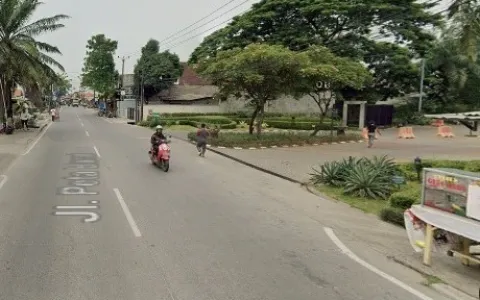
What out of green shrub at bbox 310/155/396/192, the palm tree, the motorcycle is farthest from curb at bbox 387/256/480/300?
the palm tree

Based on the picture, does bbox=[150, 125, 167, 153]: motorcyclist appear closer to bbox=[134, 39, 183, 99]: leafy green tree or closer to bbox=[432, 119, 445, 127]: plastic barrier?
bbox=[432, 119, 445, 127]: plastic barrier

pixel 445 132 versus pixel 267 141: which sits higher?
pixel 445 132

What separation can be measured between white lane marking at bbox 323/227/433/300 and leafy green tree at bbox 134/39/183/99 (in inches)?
2255

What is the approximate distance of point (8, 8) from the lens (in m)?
30.5

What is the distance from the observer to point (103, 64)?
8688cm

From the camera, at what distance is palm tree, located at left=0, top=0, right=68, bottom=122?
30152 millimetres

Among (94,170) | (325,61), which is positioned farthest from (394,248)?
(325,61)

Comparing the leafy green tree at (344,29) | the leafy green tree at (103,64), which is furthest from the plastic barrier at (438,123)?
the leafy green tree at (103,64)

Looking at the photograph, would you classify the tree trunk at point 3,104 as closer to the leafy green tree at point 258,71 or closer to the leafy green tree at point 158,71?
the leafy green tree at point 258,71

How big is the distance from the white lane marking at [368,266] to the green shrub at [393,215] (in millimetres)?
1632

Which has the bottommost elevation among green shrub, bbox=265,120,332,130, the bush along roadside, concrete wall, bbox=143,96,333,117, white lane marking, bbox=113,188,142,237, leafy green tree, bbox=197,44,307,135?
white lane marking, bbox=113,188,142,237

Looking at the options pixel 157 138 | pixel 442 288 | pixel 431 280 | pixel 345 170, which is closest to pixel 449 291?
pixel 442 288

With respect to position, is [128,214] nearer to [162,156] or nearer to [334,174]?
[334,174]

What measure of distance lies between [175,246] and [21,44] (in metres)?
27.0
